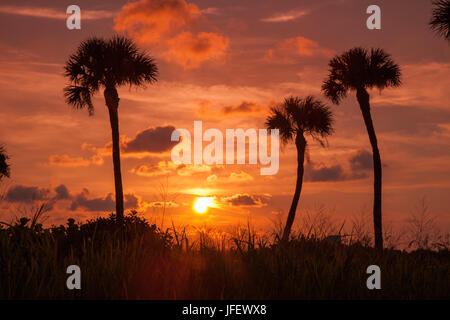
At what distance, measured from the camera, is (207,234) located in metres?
9.09

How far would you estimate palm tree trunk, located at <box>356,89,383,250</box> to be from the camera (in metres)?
28.7

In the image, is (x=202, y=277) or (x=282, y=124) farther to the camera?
(x=282, y=124)

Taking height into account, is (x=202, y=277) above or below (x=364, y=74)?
below

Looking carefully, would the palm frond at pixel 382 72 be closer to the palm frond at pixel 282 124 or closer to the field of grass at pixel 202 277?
the palm frond at pixel 282 124

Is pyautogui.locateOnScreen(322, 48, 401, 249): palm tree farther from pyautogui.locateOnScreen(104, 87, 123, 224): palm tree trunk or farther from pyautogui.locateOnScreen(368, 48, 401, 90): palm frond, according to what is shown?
pyautogui.locateOnScreen(104, 87, 123, 224): palm tree trunk

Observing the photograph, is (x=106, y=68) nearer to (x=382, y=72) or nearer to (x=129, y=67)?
(x=129, y=67)

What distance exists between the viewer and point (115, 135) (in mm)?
29609

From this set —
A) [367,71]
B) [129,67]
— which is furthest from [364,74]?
[129,67]

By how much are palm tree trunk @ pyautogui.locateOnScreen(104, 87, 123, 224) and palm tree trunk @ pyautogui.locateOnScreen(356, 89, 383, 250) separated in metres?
14.7

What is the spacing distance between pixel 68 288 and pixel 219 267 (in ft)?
7.20

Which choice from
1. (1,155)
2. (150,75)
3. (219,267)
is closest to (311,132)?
(150,75)

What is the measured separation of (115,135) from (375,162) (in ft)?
52.1
